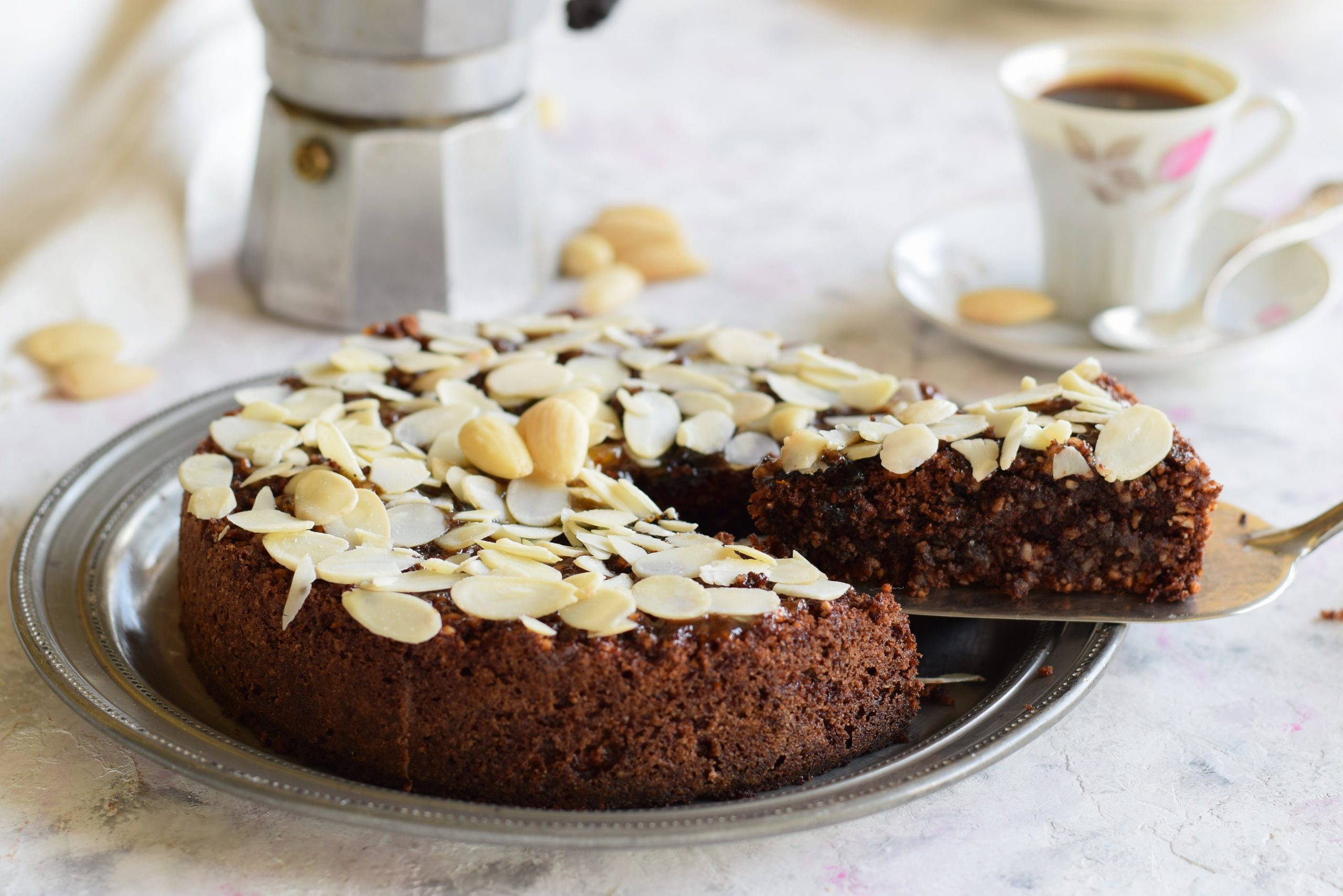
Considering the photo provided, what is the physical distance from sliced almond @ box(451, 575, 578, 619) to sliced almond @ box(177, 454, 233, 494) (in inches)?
10.9

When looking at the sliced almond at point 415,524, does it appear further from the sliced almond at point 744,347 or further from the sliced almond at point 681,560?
the sliced almond at point 744,347

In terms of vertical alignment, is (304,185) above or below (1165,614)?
above

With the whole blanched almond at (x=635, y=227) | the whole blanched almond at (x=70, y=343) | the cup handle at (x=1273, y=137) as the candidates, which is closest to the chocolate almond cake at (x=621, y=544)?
the whole blanched almond at (x=70, y=343)

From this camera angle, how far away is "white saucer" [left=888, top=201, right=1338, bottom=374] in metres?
1.62

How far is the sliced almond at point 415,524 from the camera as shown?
1075 millimetres

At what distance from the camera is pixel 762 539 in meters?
1.17

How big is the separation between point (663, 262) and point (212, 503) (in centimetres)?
94

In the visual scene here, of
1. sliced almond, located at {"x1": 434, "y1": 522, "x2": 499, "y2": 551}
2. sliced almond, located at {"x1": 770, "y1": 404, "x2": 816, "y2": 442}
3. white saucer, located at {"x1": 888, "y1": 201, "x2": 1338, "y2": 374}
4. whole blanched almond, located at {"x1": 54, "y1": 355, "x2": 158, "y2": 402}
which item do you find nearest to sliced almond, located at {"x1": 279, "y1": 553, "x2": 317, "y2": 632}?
sliced almond, located at {"x1": 434, "y1": 522, "x2": 499, "y2": 551}

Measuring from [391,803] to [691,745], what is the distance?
22 centimetres

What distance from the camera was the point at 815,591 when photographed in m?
1.02

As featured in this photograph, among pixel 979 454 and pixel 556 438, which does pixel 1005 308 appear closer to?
pixel 979 454

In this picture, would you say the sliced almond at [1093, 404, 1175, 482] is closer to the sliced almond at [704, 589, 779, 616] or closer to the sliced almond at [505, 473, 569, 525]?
the sliced almond at [704, 589, 779, 616]

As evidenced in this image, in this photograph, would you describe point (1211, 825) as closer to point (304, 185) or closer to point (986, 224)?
point (986, 224)

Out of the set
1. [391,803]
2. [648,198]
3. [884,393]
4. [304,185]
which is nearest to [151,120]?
[304,185]
